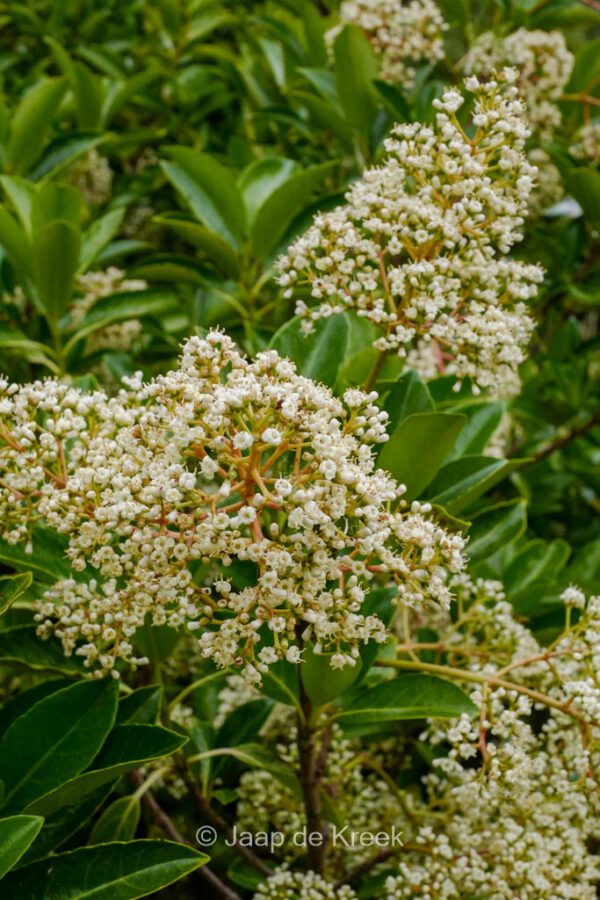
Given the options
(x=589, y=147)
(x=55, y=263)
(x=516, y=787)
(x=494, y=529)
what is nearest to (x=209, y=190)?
(x=55, y=263)

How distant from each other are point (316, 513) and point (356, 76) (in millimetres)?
2272

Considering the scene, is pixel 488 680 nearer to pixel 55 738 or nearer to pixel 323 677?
pixel 323 677

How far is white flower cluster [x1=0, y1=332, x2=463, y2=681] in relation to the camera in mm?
1400

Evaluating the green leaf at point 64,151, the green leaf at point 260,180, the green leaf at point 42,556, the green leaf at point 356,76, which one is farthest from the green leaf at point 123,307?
the green leaf at point 42,556

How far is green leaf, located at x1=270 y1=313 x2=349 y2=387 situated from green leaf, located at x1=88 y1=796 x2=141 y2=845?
3.48ft

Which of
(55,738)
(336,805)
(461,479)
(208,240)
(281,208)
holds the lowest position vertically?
(336,805)

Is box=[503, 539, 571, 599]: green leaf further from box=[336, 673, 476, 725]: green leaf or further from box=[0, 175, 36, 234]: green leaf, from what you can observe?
box=[0, 175, 36, 234]: green leaf

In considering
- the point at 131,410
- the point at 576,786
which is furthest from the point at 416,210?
the point at 576,786

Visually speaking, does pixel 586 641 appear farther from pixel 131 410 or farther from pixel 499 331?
pixel 131 410

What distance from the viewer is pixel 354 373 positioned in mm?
2096

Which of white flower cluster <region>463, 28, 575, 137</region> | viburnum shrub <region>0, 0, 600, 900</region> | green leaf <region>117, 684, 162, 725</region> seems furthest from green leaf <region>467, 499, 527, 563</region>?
white flower cluster <region>463, 28, 575, 137</region>

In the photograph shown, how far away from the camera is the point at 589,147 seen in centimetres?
344

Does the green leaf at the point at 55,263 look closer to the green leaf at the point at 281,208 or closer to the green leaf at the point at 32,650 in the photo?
the green leaf at the point at 281,208

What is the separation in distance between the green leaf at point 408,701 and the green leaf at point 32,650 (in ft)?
1.92
